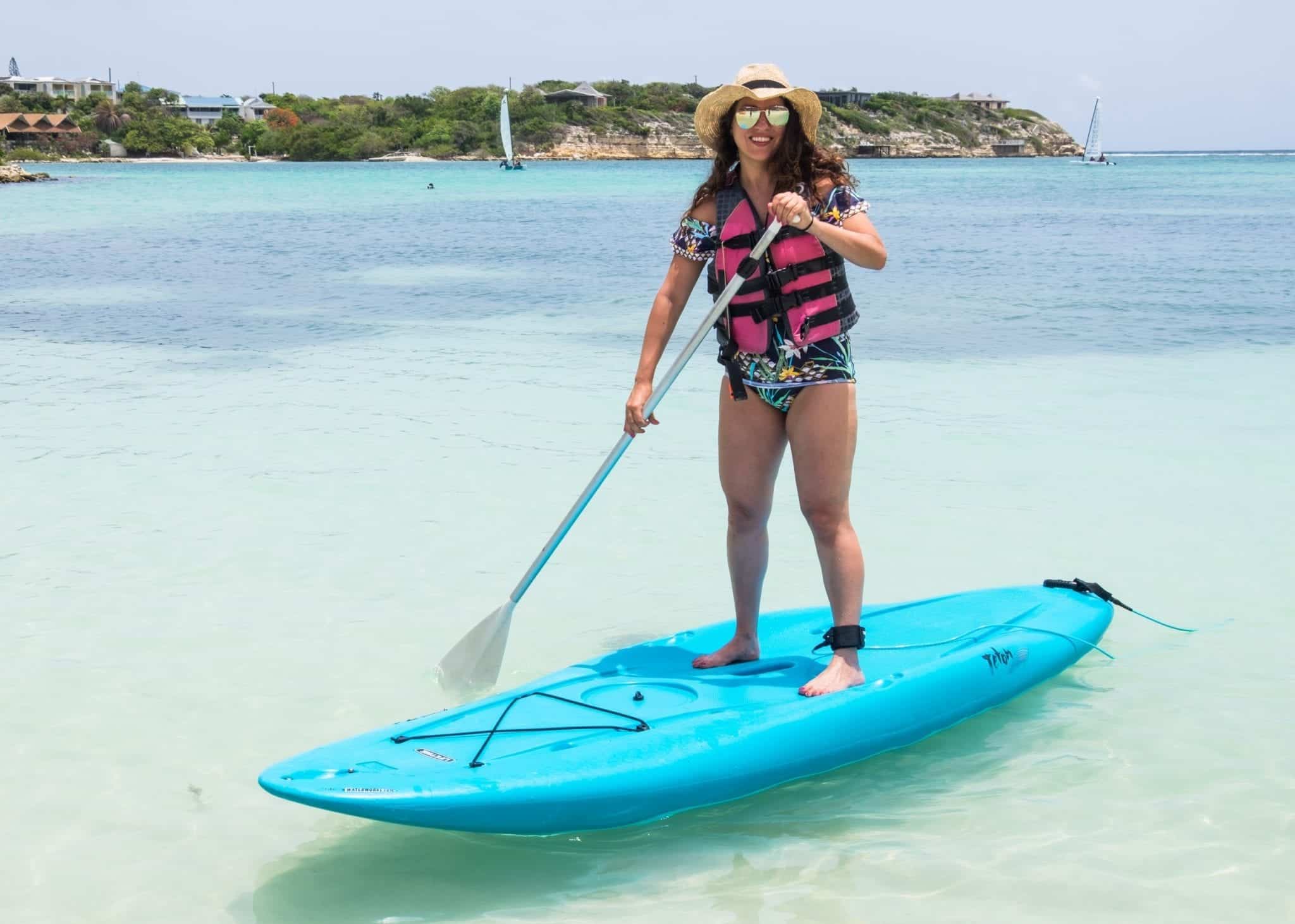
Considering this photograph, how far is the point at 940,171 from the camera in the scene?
253 feet

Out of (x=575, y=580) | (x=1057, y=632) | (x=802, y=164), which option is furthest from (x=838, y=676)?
(x=575, y=580)

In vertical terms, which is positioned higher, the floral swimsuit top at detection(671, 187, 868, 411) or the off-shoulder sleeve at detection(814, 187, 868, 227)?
the off-shoulder sleeve at detection(814, 187, 868, 227)

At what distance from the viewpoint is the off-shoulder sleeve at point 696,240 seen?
343 cm

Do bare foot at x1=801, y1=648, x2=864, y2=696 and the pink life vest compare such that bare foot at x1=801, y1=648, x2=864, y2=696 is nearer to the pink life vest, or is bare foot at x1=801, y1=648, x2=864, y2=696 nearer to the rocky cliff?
the pink life vest

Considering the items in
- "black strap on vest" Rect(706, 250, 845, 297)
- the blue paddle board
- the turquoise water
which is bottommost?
the turquoise water

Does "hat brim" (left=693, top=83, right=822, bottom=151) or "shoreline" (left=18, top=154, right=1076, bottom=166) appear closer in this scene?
"hat brim" (left=693, top=83, right=822, bottom=151)

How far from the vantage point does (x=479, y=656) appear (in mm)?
3939

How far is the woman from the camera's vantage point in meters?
3.25

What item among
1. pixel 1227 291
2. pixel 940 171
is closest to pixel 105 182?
pixel 940 171

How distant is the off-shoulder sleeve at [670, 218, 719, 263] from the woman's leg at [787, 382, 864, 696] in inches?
18.3

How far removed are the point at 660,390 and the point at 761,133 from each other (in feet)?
2.48

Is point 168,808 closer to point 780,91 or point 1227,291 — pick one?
point 780,91

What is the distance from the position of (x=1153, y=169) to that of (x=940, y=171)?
51.1ft

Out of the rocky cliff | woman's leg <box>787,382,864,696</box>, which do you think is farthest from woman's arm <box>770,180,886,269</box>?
the rocky cliff
